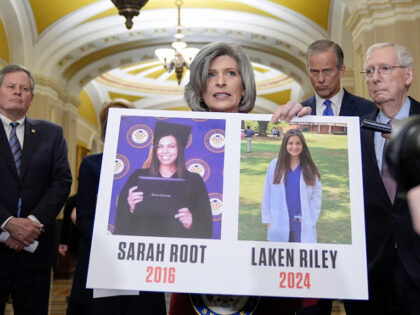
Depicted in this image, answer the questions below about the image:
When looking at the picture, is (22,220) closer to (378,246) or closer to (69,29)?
(378,246)

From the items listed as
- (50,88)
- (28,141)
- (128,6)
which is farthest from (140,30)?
(28,141)

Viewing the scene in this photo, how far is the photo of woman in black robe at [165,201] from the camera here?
50.1 inches

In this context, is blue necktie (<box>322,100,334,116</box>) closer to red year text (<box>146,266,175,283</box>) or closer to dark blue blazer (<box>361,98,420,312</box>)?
dark blue blazer (<box>361,98,420,312</box>)

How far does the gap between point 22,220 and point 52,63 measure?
28.9 ft

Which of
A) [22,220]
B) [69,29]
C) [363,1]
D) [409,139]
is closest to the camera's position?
[409,139]

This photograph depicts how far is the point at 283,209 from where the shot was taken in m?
1.29

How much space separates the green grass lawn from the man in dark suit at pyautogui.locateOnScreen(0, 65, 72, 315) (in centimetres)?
141

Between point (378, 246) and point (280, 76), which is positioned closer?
point (378, 246)

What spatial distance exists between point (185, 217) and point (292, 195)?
0.29m

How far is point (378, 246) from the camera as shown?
5.69 feet

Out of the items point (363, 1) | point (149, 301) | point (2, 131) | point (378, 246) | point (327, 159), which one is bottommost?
point (149, 301)

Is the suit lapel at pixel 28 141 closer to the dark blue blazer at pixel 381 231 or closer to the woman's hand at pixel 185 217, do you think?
the woman's hand at pixel 185 217

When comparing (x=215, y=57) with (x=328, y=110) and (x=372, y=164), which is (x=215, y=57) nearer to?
(x=372, y=164)

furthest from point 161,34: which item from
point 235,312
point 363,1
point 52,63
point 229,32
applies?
point 235,312
